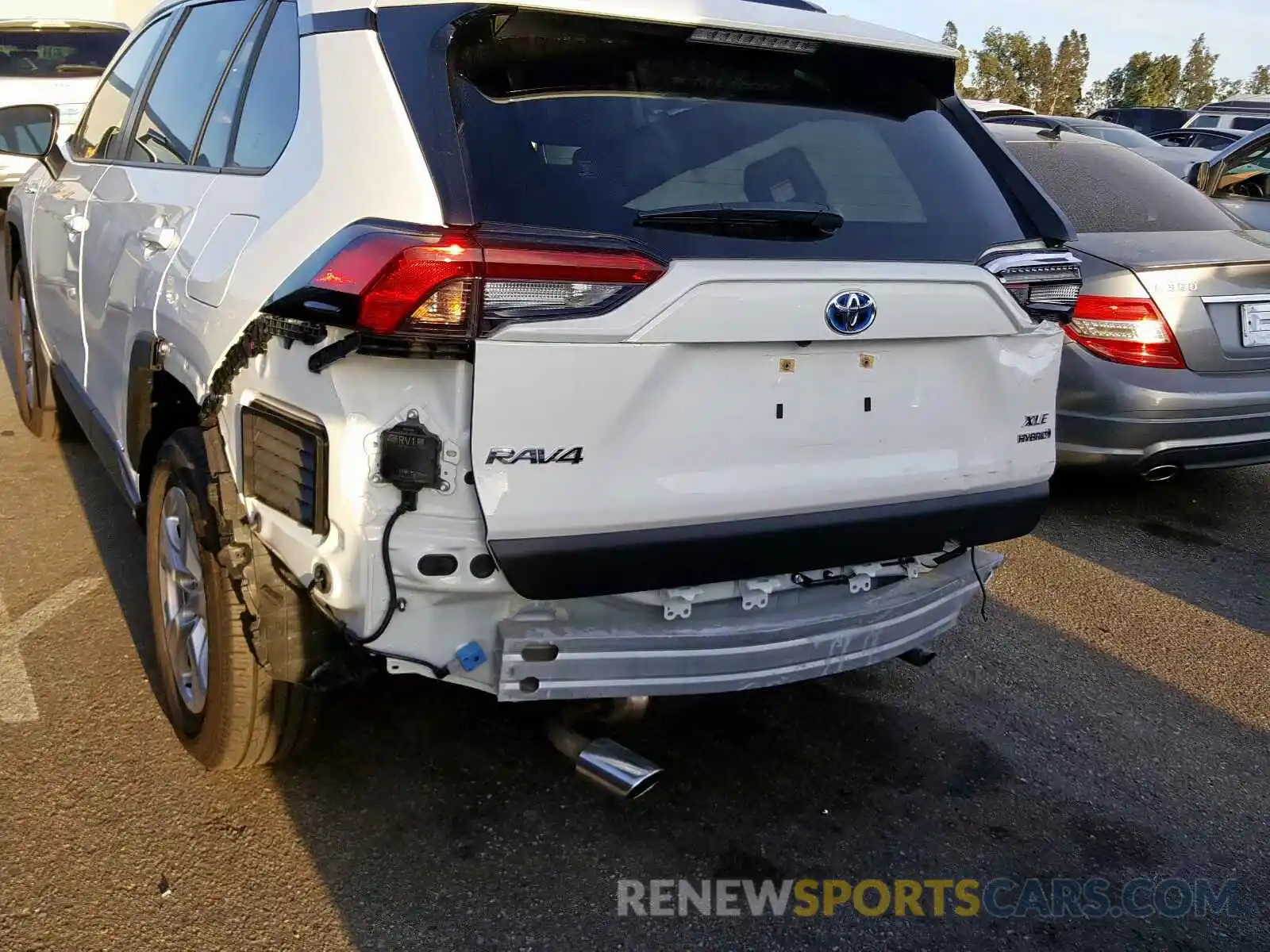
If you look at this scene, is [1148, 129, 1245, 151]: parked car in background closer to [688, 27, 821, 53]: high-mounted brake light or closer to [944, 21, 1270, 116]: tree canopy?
[688, 27, 821, 53]: high-mounted brake light

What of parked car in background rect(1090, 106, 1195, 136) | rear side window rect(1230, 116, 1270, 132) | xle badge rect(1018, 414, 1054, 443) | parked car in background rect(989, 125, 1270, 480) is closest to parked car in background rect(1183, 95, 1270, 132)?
rear side window rect(1230, 116, 1270, 132)

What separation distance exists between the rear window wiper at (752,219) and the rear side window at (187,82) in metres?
1.49

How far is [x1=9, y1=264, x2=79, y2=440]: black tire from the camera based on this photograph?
5.41 metres

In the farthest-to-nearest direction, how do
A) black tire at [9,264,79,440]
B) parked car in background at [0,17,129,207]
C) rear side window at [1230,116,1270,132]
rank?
rear side window at [1230,116,1270,132], parked car in background at [0,17,129,207], black tire at [9,264,79,440]

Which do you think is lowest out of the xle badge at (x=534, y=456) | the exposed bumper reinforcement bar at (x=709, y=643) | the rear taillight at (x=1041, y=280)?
the exposed bumper reinforcement bar at (x=709, y=643)

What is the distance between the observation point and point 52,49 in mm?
12078

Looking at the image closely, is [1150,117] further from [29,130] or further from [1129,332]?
[29,130]

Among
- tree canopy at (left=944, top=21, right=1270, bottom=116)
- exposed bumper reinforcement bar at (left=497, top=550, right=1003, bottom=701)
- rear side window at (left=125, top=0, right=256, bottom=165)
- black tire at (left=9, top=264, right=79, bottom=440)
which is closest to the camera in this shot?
exposed bumper reinforcement bar at (left=497, top=550, right=1003, bottom=701)

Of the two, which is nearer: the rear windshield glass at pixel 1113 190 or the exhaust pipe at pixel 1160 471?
the exhaust pipe at pixel 1160 471

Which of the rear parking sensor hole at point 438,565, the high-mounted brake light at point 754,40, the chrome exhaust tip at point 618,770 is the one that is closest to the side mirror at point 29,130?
the high-mounted brake light at point 754,40

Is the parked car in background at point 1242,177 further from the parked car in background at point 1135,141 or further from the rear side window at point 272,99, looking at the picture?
the rear side window at point 272,99

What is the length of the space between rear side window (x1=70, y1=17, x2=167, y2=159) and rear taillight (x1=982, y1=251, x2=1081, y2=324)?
2893 mm

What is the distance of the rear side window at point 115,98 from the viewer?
4043 millimetres

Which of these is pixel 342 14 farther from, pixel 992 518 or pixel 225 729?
pixel 992 518
